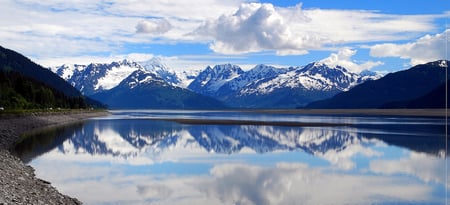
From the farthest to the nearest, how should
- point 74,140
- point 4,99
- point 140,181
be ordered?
1. point 4,99
2. point 74,140
3. point 140,181

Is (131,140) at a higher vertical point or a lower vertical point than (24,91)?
lower

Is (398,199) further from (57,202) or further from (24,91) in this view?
(24,91)

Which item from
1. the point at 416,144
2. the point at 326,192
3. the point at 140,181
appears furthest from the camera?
the point at 416,144

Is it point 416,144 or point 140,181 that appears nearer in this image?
point 140,181

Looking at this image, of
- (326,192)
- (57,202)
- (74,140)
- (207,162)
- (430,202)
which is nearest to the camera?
(57,202)

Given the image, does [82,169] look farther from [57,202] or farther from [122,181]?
[57,202]

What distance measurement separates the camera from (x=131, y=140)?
7288cm

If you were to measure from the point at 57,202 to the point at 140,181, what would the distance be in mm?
10142

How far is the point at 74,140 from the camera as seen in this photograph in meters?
69.9

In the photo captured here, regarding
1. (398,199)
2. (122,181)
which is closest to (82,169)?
(122,181)

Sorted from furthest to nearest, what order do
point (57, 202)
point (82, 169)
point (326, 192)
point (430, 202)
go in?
point (82, 169)
point (326, 192)
point (430, 202)
point (57, 202)

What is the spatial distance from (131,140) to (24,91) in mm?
76586

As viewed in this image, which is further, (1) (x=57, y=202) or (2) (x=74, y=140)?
(2) (x=74, y=140)

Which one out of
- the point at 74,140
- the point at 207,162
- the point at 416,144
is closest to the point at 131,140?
the point at 74,140
